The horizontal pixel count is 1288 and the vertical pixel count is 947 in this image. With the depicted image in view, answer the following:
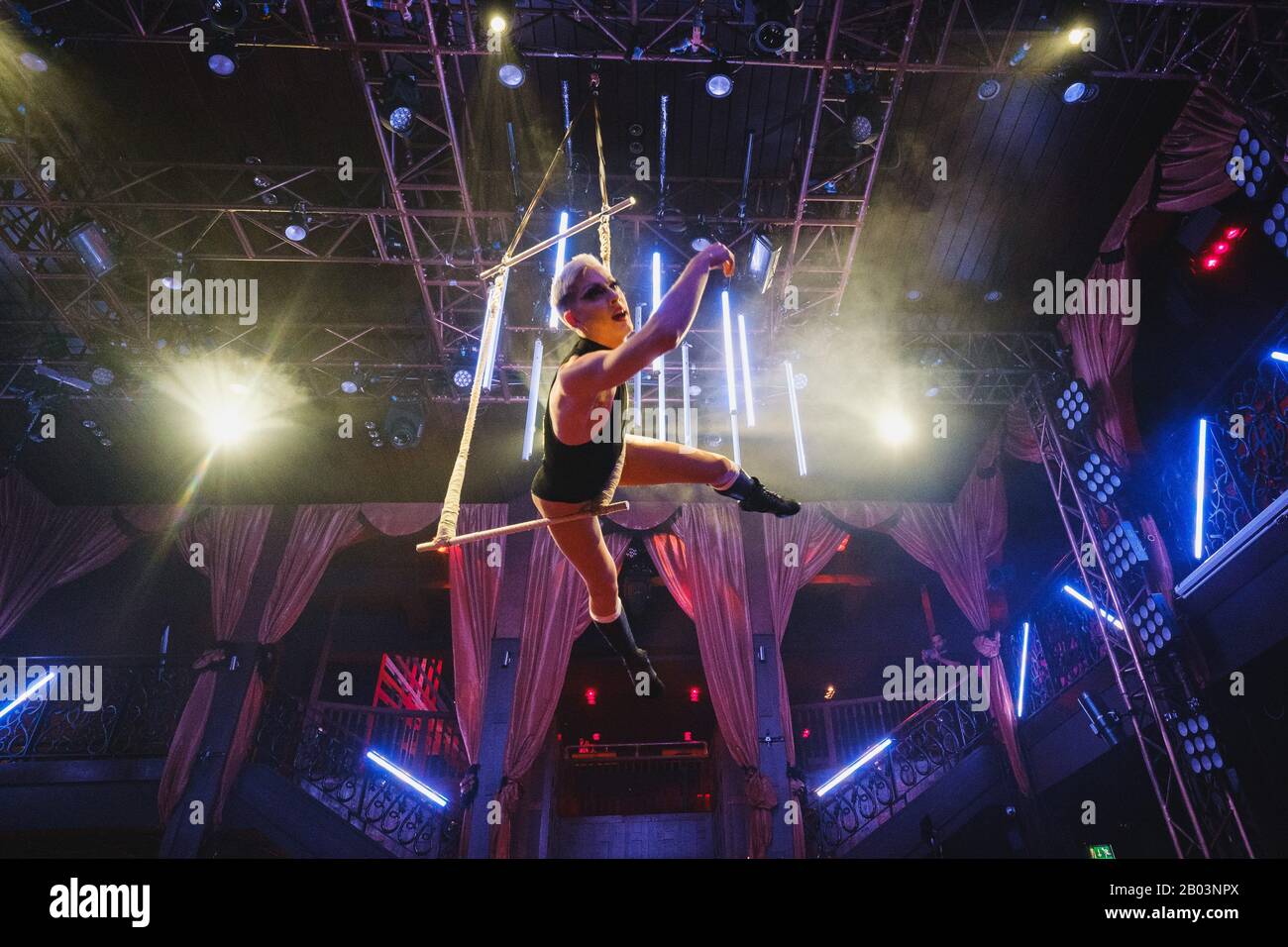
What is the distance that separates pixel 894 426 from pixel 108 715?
8828mm

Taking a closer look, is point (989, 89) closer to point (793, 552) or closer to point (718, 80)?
point (718, 80)

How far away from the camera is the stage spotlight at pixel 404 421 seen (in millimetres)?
7141

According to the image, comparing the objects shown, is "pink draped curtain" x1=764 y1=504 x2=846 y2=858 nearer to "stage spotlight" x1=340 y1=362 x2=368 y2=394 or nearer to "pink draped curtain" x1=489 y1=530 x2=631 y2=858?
"pink draped curtain" x1=489 y1=530 x2=631 y2=858

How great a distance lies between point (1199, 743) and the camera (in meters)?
4.96

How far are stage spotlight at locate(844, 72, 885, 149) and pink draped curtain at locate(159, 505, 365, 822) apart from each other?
677 cm

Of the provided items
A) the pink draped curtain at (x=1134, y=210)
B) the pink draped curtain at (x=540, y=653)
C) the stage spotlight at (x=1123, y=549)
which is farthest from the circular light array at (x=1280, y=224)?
the pink draped curtain at (x=540, y=653)

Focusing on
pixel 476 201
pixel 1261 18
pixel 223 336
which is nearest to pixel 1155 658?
pixel 1261 18

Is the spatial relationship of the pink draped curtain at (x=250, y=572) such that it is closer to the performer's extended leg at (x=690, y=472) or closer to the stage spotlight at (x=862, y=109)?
the performer's extended leg at (x=690, y=472)

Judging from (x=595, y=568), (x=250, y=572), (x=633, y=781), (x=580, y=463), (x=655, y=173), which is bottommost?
(x=595, y=568)

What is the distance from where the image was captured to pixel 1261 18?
14.5 feet

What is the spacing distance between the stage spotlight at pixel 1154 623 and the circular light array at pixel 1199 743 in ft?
1.73

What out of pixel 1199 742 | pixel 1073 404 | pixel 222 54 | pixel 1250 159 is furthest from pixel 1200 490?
pixel 222 54
